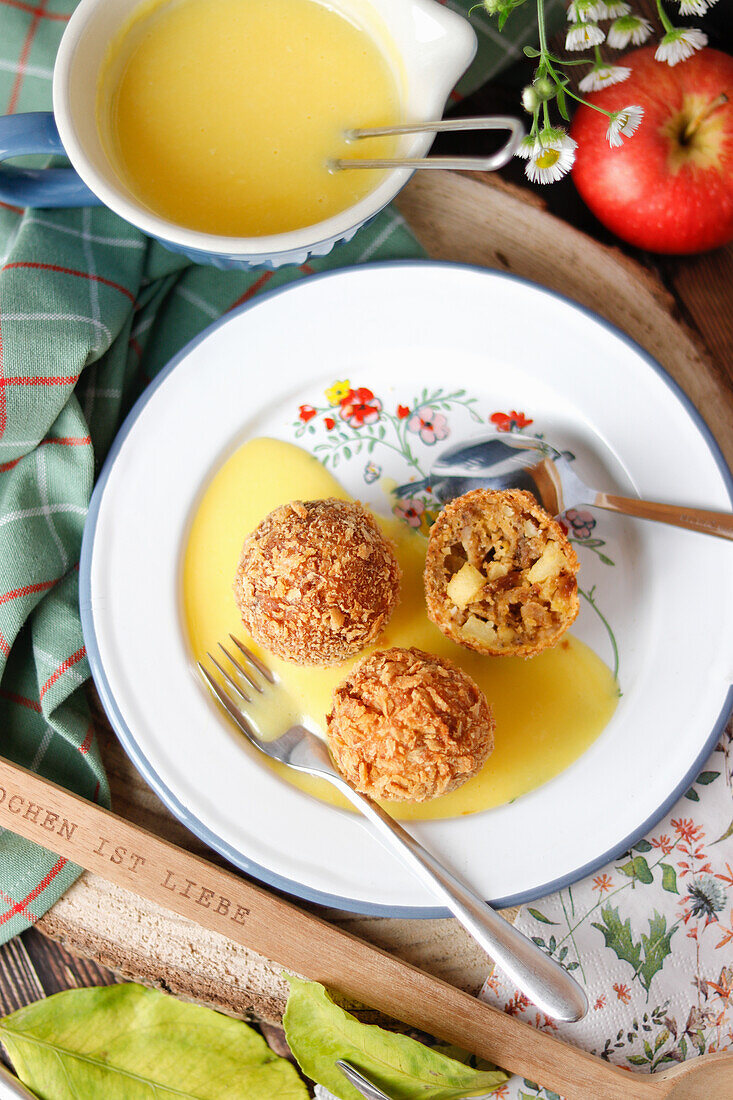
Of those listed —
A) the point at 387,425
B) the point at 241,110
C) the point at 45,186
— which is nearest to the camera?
the point at 241,110

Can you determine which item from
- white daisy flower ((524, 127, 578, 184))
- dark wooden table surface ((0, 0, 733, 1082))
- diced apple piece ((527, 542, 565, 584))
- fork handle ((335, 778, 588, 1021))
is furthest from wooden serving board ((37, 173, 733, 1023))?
diced apple piece ((527, 542, 565, 584))

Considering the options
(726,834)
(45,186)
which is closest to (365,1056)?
(726,834)

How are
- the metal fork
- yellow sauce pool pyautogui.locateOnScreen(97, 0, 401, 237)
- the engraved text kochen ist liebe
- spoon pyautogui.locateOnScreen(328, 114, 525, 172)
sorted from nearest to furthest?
1. spoon pyautogui.locateOnScreen(328, 114, 525, 172)
2. yellow sauce pool pyautogui.locateOnScreen(97, 0, 401, 237)
3. the metal fork
4. the engraved text kochen ist liebe

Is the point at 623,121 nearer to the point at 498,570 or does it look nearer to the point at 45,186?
the point at 498,570

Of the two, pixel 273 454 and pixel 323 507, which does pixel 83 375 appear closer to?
pixel 273 454

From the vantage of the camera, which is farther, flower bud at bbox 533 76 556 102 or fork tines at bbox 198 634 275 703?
fork tines at bbox 198 634 275 703

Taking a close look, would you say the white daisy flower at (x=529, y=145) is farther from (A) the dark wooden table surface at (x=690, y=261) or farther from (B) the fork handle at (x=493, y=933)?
(B) the fork handle at (x=493, y=933)

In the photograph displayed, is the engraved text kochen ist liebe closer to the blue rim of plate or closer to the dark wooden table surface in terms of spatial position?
the blue rim of plate
